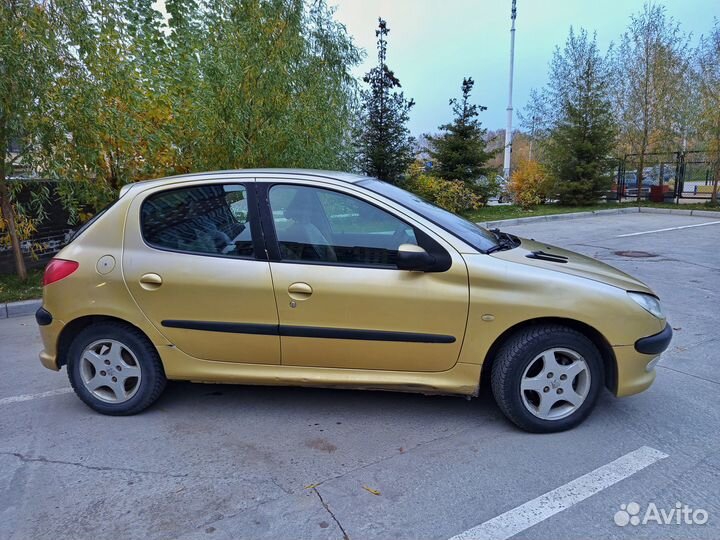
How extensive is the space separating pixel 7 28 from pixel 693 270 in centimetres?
1002

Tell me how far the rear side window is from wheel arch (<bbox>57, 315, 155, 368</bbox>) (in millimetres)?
573

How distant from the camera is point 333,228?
3260 mm

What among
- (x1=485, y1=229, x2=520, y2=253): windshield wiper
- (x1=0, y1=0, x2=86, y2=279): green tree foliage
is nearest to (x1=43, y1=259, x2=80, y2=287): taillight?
(x1=485, y1=229, x2=520, y2=253): windshield wiper

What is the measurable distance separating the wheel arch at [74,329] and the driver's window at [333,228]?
1.21 meters

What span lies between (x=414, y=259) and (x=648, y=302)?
1.52 meters

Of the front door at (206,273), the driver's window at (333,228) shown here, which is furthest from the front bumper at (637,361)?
the front door at (206,273)

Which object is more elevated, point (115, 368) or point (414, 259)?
point (414, 259)

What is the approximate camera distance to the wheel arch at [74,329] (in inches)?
133

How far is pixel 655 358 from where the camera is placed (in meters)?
3.15

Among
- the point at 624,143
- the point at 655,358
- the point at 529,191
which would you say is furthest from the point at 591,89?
the point at 655,358

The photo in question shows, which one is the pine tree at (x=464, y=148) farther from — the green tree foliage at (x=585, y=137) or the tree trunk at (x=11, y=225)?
the tree trunk at (x=11, y=225)

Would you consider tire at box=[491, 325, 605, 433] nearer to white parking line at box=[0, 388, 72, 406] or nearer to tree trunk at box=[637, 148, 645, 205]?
white parking line at box=[0, 388, 72, 406]

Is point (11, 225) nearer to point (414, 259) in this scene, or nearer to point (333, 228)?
point (333, 228)

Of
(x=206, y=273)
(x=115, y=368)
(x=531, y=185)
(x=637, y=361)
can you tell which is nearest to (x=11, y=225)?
(x=115, y=368)
